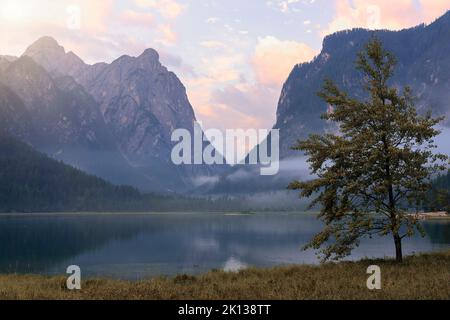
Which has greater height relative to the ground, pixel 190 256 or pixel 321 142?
pixel 321 142

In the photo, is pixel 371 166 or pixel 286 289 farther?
pixel 371 166

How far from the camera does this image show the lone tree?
27.8 metres

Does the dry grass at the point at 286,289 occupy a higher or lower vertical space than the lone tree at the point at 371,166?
lower

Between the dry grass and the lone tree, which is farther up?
the lone tree

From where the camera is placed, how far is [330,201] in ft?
93.8

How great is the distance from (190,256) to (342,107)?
61545mm

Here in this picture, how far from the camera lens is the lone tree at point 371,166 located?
1093 inches

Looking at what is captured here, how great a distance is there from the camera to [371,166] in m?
28.0

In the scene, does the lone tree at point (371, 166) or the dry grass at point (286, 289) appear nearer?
the dry grass at point (286, 289)

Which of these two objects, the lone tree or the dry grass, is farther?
the lone tree

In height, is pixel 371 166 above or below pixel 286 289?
above
